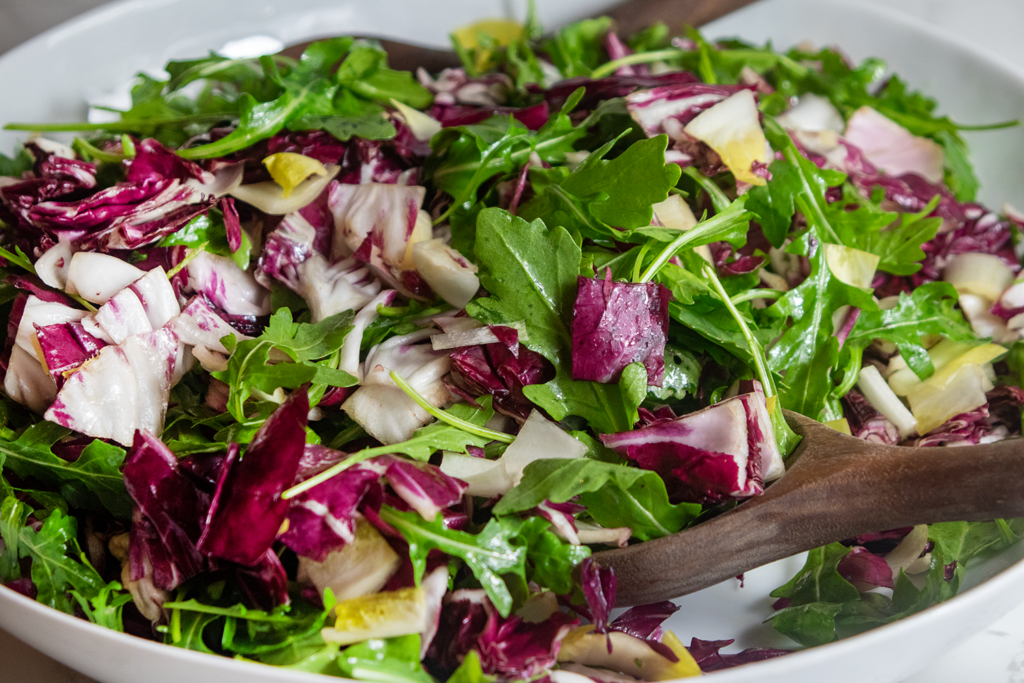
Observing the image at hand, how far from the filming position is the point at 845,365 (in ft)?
3.49

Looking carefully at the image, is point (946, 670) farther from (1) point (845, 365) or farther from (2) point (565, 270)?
(2) point (565, 270)

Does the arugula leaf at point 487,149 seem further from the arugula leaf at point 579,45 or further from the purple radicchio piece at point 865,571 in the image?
the purple radicchio piece at point 865,571

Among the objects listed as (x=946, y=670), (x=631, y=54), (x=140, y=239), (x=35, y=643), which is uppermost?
(x=631, y=54)

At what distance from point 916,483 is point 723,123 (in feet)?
1.89

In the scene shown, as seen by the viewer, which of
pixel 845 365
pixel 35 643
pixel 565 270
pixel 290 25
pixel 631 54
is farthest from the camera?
pixel 290 25

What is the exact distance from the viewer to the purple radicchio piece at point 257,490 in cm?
70

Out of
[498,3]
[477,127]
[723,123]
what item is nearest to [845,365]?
[723,123]

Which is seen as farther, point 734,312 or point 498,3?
point 498,3

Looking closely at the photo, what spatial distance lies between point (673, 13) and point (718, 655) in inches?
52.6

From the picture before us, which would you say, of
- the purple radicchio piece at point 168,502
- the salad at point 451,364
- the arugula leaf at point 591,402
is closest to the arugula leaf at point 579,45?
the salad at point 451,364

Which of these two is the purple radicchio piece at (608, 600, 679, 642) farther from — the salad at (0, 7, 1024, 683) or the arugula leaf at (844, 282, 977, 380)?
the arugula leaf at (844, 282, 977, 380)

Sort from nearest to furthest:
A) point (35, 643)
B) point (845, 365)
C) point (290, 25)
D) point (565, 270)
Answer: point (35, 643)
point (565, 270)
point (845, 365)
point (290, 25)

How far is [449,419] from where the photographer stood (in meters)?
0.84

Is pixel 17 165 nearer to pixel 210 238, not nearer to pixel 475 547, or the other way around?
pixel 210 238
